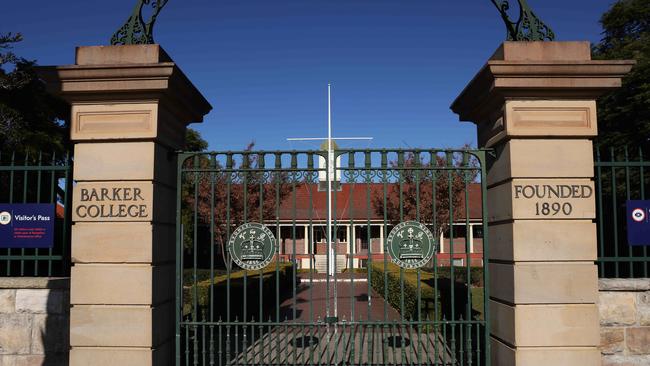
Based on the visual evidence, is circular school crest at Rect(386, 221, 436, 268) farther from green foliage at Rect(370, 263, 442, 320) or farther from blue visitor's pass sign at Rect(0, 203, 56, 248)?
blue visitor's pass sign at Rect(0, 203, 56, 248)

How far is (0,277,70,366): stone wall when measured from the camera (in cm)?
596

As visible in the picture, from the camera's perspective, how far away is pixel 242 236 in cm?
573

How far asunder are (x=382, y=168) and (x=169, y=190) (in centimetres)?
241

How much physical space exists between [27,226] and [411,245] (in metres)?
4.37

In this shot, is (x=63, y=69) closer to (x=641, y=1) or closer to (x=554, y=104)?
(x=554, y=104)

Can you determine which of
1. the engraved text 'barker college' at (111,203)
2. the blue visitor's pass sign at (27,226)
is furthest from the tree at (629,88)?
the blue visitor's pass sign at (27,226)

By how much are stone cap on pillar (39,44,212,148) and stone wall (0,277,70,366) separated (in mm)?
1806

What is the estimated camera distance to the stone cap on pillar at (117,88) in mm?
5363

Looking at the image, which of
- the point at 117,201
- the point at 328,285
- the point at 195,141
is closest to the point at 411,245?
the point at 328,285

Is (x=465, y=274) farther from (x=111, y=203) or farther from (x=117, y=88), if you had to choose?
(x=117, y=88)

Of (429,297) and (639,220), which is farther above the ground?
(639,220)

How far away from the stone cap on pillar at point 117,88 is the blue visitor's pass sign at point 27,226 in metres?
1.17

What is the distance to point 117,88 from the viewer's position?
17.8ft

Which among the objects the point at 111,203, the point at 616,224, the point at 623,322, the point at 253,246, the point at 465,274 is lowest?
the point at 465,274
